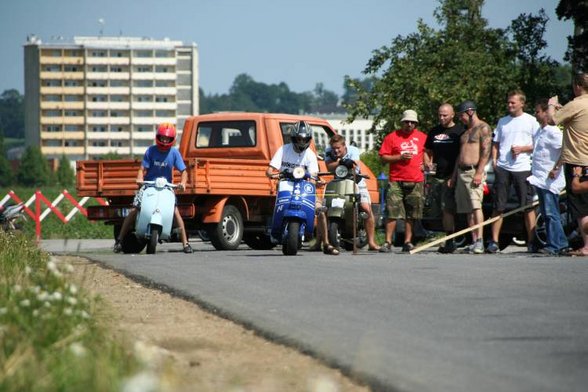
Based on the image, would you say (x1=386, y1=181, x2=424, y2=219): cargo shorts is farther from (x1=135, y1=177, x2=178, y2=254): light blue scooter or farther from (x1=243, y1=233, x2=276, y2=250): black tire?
(x1=243, y1=233, x2=276, y2=250): black tire

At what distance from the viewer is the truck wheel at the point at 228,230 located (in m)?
19.9

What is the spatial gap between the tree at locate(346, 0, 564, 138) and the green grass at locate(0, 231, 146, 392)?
34.1m

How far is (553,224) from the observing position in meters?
15.8

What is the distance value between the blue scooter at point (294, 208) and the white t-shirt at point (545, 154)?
2610 millimetres

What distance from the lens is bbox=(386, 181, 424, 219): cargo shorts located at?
18016mm

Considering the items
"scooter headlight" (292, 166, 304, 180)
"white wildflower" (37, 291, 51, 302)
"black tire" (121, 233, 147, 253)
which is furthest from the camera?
"black tire" (121, 233, 147, 253)

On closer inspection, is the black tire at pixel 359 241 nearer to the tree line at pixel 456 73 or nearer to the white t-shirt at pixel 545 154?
the white t-shirt at pixel 545 154

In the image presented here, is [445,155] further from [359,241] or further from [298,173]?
[359,241]

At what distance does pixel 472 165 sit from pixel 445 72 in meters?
28.1

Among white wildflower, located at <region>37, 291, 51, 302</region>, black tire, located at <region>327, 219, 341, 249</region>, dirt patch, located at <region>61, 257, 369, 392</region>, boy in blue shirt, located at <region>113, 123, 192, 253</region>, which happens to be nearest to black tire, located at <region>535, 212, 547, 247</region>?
black tire, located at <region>327, 219, 341, 249</region>

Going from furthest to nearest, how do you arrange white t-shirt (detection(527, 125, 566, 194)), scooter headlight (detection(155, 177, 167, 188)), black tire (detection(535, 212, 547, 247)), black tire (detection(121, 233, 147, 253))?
1. black tire (detection(121, 233, 147, 253))
2. scooter headlight (detection(155, 177, 167, 188))
3. black tire (detection(535, 212, 547, 247))
4. white t-shirt (detection(527, 125, 566, 194))

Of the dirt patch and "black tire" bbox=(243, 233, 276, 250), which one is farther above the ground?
the dirt patch

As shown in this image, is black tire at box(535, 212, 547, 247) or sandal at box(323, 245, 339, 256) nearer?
sandal at box(323, 245, 339, 256)

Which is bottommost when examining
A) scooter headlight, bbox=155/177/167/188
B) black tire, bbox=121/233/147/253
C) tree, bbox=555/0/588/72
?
black tire, bbox=121/233/147/253
